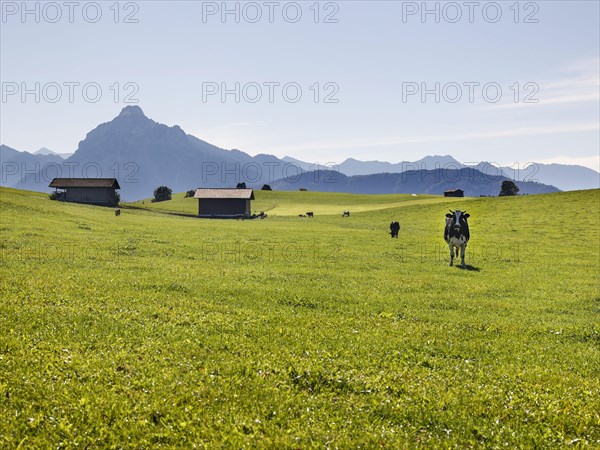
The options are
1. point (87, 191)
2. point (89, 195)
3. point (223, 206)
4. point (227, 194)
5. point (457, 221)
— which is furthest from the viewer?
point (89, 195)

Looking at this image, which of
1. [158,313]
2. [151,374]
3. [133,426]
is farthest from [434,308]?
[133,426]

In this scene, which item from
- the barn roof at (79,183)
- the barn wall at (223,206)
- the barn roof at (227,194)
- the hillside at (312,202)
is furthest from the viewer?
the hillside at (312,202)

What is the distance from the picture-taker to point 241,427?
8203 millimetres

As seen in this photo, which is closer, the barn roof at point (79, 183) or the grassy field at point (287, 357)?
the grassy field at point (287, 357)

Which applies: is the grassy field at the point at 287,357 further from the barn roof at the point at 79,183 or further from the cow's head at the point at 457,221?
the barn roof at the point at 79,183

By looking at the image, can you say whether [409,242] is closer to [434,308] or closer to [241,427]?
[434,308]

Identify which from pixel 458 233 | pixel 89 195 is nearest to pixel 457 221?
pixel 458 233

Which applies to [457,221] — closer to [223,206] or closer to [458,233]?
[458,233]

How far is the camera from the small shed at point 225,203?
108 meters

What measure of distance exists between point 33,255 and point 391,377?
22195 mm

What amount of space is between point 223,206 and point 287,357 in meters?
100.0

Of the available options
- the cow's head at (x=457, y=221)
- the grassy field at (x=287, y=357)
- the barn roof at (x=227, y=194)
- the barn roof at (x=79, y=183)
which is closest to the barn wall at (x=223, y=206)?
the barn roof at (x=227, y=194)

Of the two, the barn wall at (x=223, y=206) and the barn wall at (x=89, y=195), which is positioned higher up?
the barn wall at (x=89, y=195)

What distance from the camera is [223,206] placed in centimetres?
10975
